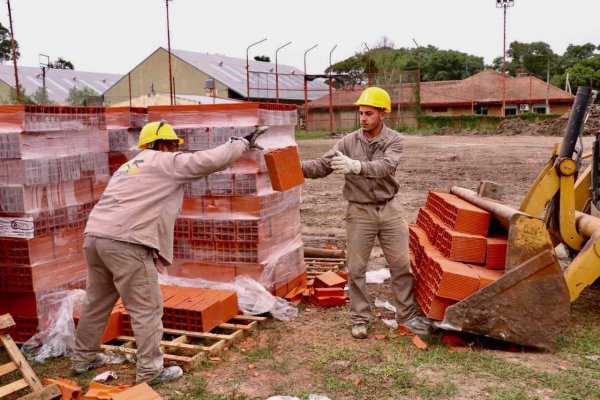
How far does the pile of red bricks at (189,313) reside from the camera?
16.8ft

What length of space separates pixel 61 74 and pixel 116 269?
52079mm

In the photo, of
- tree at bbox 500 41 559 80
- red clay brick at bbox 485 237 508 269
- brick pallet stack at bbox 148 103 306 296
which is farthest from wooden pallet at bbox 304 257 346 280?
tree at bbox 500 41 559 80

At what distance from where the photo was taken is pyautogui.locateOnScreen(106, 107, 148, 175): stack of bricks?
6.04m

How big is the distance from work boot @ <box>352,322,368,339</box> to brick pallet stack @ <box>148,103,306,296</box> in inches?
42.1

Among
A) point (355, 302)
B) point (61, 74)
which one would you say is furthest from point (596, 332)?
point (61, 74)

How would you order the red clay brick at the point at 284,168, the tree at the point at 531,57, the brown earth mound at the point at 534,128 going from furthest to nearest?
1. the tree at the point at 531,57
2. the brown earth mound at the point at 534,128
3. the red clay brick at the point at 284,168

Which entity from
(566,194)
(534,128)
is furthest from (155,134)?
(534,128)

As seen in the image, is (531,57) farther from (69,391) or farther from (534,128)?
(69,391)

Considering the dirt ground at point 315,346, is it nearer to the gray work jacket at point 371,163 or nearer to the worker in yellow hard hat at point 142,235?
the worker in yellow hard hat at point 142,235

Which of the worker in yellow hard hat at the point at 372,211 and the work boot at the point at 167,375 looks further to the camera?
the worker in yellow hard hat at the point at 372,211

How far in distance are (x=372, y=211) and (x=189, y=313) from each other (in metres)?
1.90

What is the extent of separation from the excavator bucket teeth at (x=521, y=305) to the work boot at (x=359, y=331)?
0.85 m

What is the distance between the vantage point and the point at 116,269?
4148 millimetres

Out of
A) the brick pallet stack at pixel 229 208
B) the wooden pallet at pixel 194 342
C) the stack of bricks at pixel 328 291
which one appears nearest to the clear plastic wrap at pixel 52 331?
the wooden pallet at pixel 194 342
